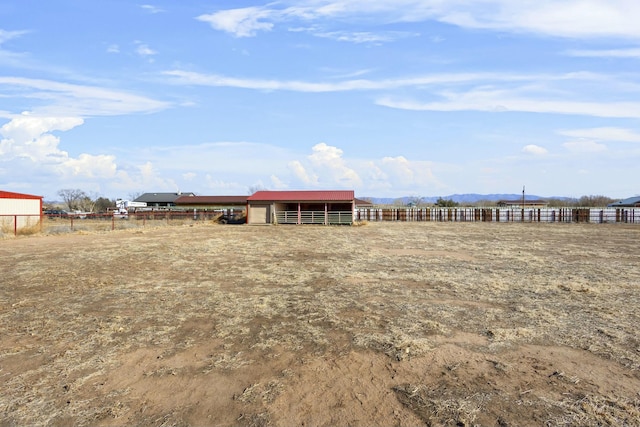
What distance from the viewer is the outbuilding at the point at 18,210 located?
91.4 feet

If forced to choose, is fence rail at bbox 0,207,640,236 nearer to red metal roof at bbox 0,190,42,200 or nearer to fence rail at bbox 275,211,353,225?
fence rail at bbox 275,211,353,225

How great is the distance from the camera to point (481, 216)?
57.5 metres

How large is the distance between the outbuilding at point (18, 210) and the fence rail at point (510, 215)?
1329 inches

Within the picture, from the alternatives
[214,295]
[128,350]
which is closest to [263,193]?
[214,295]

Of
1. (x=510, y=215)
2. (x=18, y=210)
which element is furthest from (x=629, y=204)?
(x=18, y=210)

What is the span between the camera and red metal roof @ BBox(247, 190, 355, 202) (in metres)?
43.3

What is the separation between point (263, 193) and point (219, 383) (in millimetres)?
42296

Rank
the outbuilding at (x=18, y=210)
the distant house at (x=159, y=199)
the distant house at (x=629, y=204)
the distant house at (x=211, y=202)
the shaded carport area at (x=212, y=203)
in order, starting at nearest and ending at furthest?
the outbuilding at (x=18, y=210) → the distant house at (x=629, y=204) → the shaded carport area at (x=212, y=203) → the distant house at (x=211, y=202) → the distant house at (x=159, y=199)

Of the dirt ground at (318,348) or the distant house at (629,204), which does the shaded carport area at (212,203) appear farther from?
the distant house at (629,204)

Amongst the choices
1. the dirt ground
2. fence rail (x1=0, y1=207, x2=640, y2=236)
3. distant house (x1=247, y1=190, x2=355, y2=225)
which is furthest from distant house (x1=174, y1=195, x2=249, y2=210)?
the dirt ground

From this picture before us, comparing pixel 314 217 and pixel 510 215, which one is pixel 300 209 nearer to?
pixel 314 217

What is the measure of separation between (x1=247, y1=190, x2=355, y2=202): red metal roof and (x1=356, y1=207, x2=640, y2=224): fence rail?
7815mm

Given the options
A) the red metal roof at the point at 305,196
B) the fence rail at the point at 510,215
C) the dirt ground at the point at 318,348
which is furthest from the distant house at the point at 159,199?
the dirt ground at the point at 318,348

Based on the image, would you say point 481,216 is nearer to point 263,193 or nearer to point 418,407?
point 263,193
